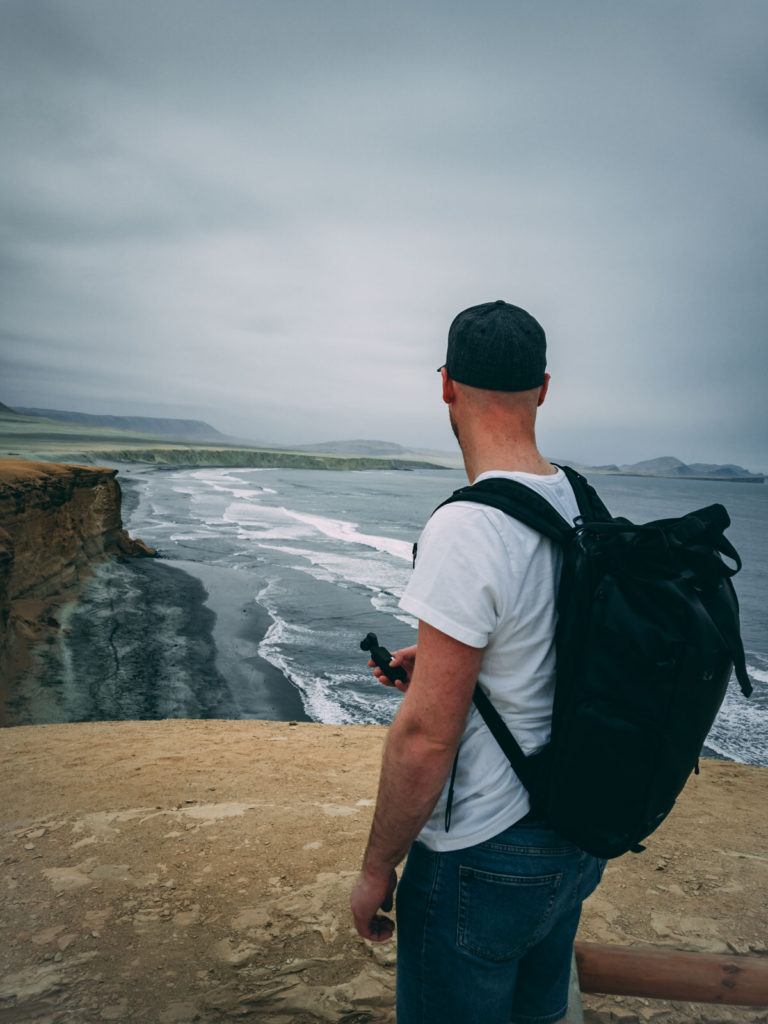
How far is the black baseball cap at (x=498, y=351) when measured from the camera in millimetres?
1524

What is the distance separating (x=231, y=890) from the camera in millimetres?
3652

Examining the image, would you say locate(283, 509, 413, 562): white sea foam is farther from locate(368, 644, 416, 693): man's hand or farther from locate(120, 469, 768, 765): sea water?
locate(368, 644, 416, 693): man's hand

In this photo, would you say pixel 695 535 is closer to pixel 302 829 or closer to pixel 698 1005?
pixel 698 1005

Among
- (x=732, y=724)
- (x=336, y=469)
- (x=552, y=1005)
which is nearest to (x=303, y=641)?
(x=732, y=724)

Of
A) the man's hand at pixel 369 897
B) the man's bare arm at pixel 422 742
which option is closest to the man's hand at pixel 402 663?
the man's bare arm at pixel 422 742

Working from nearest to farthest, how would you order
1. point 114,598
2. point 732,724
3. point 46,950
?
point 46,950
point 732,724
point 114,598

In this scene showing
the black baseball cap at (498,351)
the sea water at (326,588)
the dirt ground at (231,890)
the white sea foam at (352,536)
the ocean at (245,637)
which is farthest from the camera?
the white sea foam at (352,536)

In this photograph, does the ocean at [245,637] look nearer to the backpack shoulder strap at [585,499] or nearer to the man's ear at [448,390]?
the backpack shoulder strap at [585,499]

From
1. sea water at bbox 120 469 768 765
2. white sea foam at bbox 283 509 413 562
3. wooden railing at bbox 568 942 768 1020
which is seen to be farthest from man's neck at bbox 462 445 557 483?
white sea foam at bbox 283 509 413 562

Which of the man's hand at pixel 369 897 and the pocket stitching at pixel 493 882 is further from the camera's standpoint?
the man's hand at pixel 369 897

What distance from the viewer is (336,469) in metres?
156

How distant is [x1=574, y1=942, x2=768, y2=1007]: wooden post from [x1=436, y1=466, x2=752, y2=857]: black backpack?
1688 millimetres

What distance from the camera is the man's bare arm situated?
1.36 meters

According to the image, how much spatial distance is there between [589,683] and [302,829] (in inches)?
156
